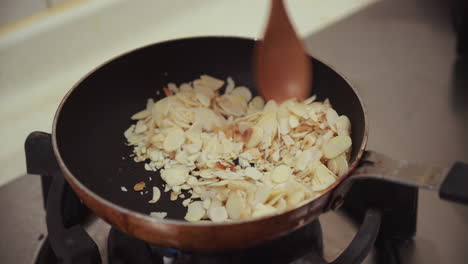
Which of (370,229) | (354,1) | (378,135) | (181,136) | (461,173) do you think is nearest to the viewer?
(461,173)

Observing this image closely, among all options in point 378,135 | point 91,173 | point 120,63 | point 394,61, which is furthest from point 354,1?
point 91,173

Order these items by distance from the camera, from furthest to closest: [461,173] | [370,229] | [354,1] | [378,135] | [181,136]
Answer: [354,1]
[378,135]
[181,136]
[370,229]
[461,173]

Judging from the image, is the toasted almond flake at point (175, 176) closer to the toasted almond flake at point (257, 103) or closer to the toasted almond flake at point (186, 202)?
the toasted almond flake at point (186, 202)

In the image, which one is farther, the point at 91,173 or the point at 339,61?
the point at 339,61

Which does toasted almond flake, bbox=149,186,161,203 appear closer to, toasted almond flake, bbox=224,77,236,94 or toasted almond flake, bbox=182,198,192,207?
toasted almond flake, bbox=182,198,192,207

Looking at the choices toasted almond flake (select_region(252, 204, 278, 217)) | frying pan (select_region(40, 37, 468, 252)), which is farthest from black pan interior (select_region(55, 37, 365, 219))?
toasted almond flake (select_region(252, 204, 278, 217))

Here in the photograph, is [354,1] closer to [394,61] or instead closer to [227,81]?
[394,61]
